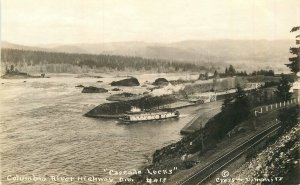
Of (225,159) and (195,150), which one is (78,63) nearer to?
(195,150)

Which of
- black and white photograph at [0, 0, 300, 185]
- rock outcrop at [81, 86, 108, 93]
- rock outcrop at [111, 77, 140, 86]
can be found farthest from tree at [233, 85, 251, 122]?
rock outcrop at [81, 86, 108, 93]

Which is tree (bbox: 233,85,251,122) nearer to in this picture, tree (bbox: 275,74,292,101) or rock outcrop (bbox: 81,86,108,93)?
tree (bbox: 275,74,292,101)

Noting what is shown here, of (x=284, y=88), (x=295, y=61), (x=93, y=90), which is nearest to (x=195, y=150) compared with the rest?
(x=284, y=88)

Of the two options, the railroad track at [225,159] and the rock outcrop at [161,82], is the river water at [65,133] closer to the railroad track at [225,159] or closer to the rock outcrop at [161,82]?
the rock outcrop at [161,82]

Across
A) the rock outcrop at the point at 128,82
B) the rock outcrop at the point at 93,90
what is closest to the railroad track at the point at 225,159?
the rock outcrop at the point at 128,82

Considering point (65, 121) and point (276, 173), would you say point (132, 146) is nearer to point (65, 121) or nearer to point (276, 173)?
point (65, 121)

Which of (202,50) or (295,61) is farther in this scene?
(202,50)

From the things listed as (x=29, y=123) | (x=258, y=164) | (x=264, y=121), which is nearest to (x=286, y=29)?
(x=264, y=121)
